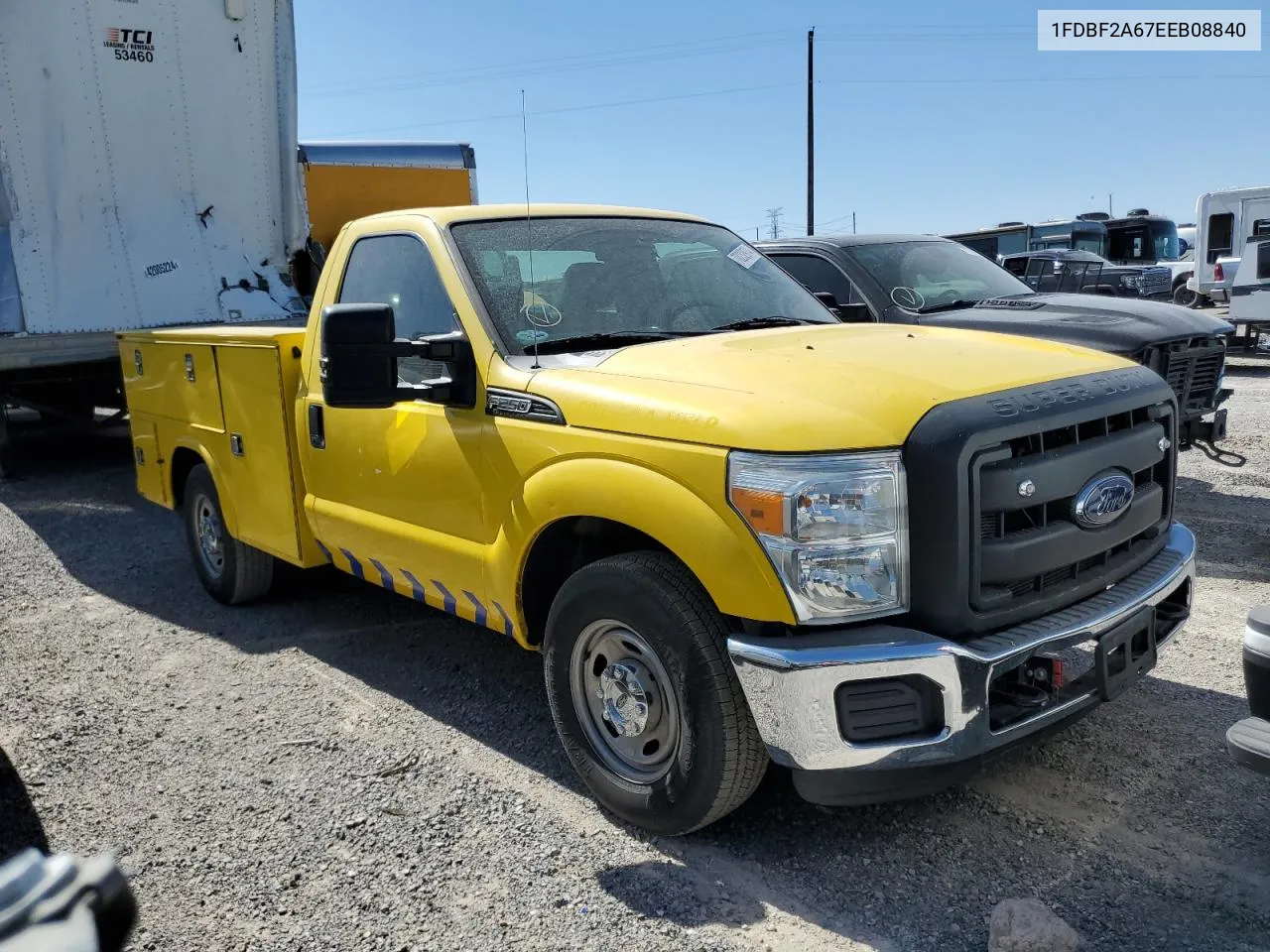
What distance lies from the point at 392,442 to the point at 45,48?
596cm

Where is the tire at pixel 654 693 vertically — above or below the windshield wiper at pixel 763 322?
below

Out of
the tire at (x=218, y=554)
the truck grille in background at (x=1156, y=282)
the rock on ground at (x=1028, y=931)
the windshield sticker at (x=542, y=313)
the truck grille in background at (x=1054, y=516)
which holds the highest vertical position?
the windshield sticker at (x=542, y=313)

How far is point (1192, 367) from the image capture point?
268 inches

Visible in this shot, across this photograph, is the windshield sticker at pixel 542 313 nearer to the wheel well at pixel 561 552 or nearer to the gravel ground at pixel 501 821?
the wheel well at pixel 561 552

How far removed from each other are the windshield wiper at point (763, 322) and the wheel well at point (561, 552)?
99 centimetres

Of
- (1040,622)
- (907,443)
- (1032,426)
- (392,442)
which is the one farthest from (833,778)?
(392,442)

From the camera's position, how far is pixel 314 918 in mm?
2938

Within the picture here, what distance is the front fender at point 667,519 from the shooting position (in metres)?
2.75

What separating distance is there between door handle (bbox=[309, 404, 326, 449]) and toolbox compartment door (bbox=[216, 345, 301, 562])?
0.21 m

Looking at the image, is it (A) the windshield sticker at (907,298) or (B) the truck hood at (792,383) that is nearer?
(B) the truck hood at (792,383)

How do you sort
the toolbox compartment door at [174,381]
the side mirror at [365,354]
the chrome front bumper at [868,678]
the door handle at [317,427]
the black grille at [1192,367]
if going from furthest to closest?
the black grille at [1192,367], the toolbox compartment door at [174,381], the door handle at [317,427], the side mirror at [365,354], the chrome front bumper at [868,678]

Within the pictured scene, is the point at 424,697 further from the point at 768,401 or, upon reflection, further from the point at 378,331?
the point at 768,401

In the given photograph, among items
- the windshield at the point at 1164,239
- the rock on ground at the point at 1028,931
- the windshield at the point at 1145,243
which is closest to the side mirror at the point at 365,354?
the rock on ground at the point at 1028,931

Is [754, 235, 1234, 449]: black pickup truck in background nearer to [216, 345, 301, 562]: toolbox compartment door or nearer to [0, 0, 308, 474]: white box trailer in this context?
[216, 345, 301, 562]: toolbox compartment door
